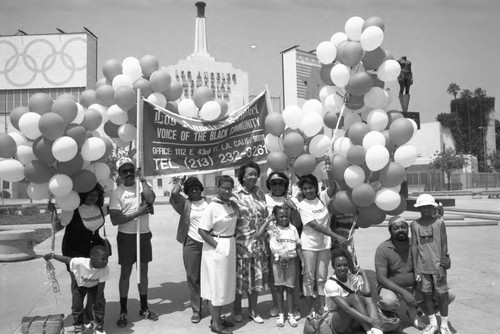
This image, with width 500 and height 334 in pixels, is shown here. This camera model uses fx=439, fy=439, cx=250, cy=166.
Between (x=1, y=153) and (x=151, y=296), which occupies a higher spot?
(x=1, y=153)

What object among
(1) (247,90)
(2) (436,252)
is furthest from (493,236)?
(1) (247,90)

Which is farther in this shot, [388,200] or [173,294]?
[173,294]

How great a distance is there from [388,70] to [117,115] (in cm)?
358

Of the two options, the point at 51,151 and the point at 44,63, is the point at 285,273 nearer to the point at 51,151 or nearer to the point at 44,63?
the point at 51,151

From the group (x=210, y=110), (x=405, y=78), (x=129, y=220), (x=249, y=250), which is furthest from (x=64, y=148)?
(x=405, y=78)

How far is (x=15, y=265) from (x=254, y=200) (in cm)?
590

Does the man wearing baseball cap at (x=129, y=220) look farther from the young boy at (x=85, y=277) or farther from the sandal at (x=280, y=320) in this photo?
the sandal at (x=280, y=320)

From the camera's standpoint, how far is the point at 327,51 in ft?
19.6

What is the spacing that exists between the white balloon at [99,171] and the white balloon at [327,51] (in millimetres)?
3214

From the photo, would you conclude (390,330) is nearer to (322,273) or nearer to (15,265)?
(322,273)

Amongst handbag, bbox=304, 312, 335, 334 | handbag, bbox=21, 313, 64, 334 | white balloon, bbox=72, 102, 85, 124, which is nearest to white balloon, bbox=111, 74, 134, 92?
white balloon, bbox=72, 102, 85, 124

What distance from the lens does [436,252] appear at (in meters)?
4.60

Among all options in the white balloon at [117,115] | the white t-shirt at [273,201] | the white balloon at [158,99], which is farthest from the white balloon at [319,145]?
the white balloon at [117,115]

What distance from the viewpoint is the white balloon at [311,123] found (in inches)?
226
